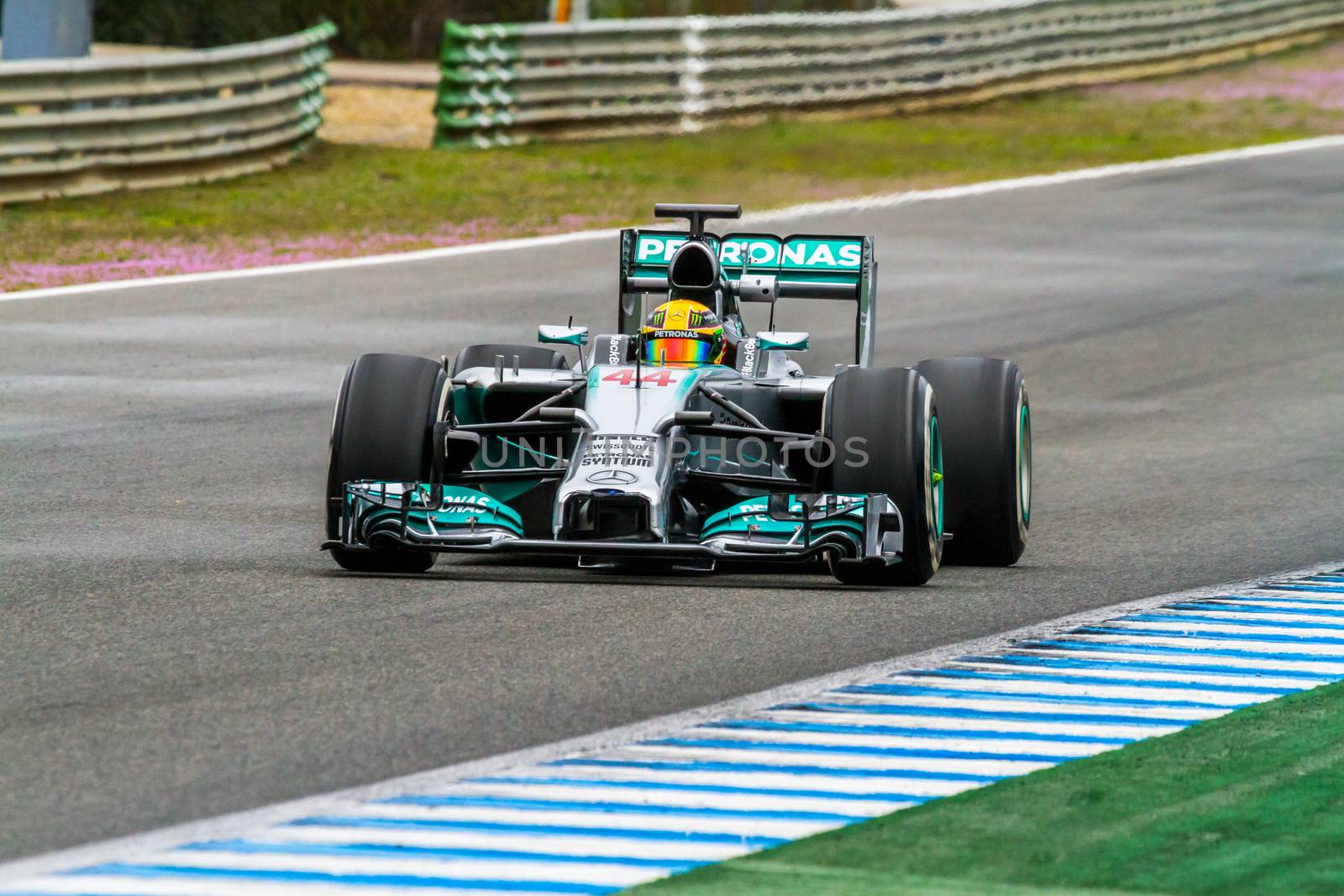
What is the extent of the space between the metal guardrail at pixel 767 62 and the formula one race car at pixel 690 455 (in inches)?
648

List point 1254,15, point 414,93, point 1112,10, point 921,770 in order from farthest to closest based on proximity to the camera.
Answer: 1. point 1254,15
2. point 1112,10
3. point 414,93
4. point 921,770

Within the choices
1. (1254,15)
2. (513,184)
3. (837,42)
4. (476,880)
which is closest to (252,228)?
(513,184)

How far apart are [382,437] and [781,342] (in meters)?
1.66

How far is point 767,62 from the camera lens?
28.1 meters

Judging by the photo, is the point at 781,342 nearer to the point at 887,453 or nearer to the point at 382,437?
the point at 887,453

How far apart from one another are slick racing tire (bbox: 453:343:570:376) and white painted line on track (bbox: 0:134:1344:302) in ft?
24.4

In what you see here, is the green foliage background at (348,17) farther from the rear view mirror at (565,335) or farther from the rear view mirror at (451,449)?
the rear view mirror at (451,449)

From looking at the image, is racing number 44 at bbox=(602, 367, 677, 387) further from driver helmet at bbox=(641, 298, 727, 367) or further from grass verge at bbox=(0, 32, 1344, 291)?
grass verge at bbox=(0, 32, 1344, 291)

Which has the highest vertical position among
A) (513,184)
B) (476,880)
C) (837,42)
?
(837,42)

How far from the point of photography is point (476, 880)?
16.4 ft

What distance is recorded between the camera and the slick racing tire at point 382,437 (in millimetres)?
8734

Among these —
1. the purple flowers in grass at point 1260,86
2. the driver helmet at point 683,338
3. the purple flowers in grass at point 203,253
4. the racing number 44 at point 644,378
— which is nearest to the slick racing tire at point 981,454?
the driver helmet at point 683,338

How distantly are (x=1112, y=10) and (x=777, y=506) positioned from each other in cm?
2688

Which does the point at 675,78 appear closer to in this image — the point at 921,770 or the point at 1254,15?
the point at 1254,15
